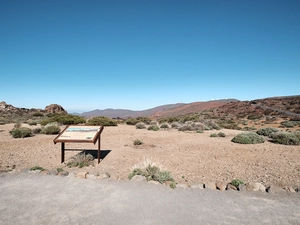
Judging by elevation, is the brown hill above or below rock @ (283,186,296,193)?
above

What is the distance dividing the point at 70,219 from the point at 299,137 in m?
14.6

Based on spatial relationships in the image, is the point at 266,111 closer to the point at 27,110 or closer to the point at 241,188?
the point at 241,188

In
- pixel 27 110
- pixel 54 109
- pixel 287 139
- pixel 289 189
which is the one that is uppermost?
pixel 54 109

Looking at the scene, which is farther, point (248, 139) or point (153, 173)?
point (248, 139)

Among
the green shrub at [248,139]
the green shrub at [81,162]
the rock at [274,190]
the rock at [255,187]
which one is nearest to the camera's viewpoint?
the rock at [274,190]

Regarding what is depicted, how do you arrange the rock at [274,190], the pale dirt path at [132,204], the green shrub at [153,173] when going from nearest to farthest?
the pale dirt path at [132,204]
the rock at [274,190]
the green shrub at [153,173]

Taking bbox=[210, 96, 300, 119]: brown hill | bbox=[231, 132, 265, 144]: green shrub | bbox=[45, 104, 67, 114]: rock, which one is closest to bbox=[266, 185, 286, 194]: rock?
bbox=[231, 132, 265, 144]: green shrub

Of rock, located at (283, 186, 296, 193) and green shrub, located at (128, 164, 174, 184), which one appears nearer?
rock, located at (283, 186, 296, 193)

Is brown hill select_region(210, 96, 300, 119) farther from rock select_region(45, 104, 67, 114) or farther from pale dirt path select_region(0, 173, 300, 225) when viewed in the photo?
rock select_region(45, 104, 67, 114)

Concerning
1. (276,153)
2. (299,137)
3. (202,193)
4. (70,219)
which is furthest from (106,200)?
(299,137)

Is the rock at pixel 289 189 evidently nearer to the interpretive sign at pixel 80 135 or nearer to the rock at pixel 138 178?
the rock at pixel 138 178

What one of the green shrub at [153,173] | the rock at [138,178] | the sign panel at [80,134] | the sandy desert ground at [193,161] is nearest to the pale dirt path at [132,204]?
the rock at [138,178]

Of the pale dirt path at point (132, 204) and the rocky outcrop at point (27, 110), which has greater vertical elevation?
the rocky outcrop at point (27, 110)

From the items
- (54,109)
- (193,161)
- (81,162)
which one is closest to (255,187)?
(193,161)
